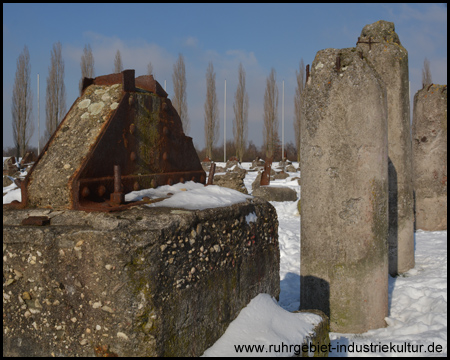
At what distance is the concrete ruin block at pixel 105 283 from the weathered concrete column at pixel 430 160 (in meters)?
7.18

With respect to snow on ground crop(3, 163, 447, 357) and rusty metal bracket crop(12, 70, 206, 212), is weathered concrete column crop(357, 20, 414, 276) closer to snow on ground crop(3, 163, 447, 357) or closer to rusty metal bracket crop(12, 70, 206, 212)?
snow on ground crop(3, 163, 447, 357)

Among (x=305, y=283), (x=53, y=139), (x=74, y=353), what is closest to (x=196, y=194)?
(x=53, y=139)

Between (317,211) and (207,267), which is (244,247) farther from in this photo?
(317,211)

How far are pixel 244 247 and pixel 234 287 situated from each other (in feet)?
0.73

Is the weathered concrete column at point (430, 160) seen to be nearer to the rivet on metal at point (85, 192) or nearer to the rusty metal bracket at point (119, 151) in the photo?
the rusty metal bracket at point (119, 151)

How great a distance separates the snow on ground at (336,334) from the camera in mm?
1973

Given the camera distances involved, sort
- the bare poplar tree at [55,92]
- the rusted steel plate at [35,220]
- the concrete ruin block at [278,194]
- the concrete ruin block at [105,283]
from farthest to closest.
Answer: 1. the bare poplar tree at [55,92]
2. the concrete ruin block at [278,194]
3. the rusted steel plate at [35,220]
4. the concrete ruin block at [105,283]

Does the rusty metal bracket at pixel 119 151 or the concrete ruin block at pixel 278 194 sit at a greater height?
the rusty metal bracket at pixel 119 151

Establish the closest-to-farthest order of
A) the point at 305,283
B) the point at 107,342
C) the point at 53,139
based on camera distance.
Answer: the point at 107,342
the point at 53,139
the point at 305,283

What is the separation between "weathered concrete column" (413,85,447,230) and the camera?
7672 millimetres

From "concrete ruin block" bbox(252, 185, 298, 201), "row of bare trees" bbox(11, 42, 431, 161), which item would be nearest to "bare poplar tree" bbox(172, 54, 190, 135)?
"row of bare trees" bbox(11, 42, 431, 161)

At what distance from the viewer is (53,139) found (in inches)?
78.7

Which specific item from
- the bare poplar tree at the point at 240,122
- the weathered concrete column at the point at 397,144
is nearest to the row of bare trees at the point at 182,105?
the bare poplar tree at the point at 240,122

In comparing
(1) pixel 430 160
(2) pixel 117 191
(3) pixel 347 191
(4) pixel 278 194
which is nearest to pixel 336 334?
(3) pixel 347 191
